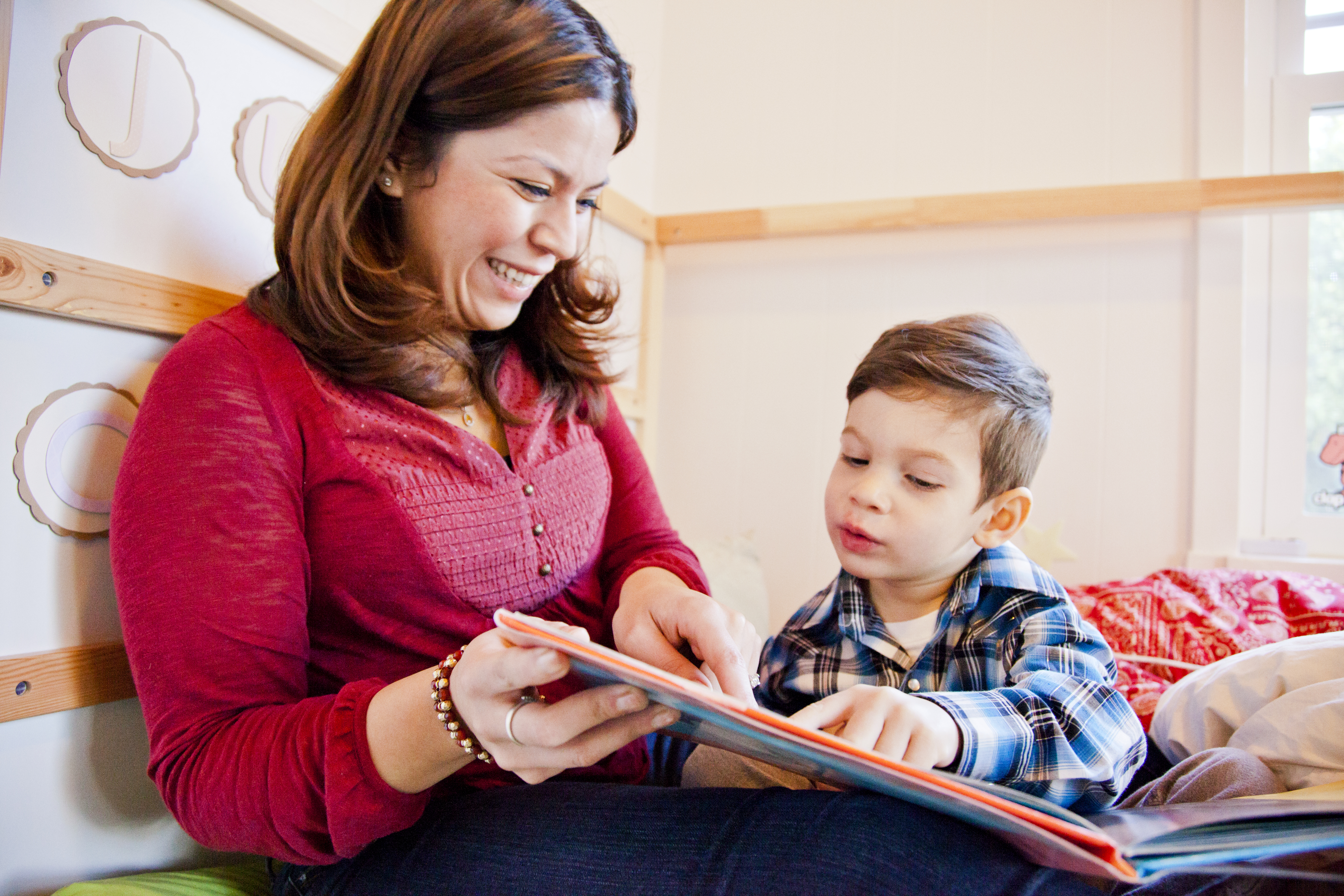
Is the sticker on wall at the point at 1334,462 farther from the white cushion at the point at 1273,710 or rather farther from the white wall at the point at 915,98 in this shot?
the white cushion at the point at 1273,710

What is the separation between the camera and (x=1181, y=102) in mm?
1574

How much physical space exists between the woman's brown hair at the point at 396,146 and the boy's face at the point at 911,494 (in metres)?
0.40

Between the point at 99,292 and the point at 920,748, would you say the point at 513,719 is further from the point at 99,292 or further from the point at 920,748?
the point at 99,292

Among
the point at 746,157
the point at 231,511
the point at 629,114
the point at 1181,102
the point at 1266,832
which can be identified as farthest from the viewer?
the point at 746,157

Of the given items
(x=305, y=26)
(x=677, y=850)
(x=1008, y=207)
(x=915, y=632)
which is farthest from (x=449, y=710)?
(x=1008, y=207)

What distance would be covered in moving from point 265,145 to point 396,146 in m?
0.22

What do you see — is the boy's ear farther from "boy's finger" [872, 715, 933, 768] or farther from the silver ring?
the silver ring

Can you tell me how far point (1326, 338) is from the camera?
5.06 ft

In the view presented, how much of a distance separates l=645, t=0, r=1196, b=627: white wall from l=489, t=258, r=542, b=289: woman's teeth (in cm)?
99

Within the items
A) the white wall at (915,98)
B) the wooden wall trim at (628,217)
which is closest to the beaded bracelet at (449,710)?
the wooden wall trim at (628,217)

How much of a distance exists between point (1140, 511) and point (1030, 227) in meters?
0.55

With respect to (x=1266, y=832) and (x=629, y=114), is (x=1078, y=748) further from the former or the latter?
(x=629, y=114)

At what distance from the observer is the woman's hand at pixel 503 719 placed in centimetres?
49

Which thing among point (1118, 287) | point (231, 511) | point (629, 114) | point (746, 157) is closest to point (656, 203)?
point (746, 157)
